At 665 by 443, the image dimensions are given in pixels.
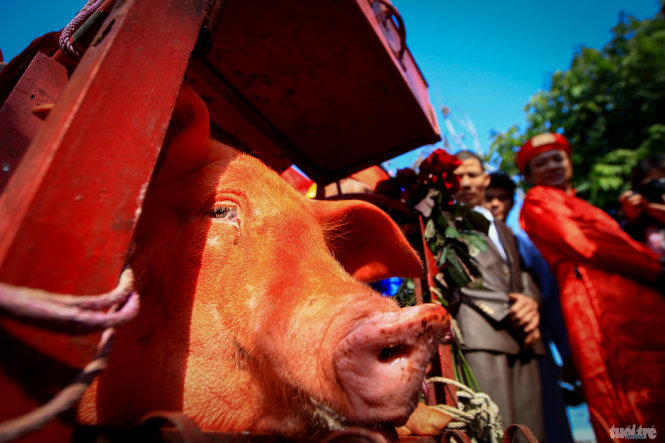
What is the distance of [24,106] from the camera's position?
1.43m

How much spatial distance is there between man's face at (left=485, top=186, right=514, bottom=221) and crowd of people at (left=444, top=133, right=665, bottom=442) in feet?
5.29

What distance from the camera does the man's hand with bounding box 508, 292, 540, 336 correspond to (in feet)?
9.20

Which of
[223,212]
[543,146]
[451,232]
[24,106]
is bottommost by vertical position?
[223,212]

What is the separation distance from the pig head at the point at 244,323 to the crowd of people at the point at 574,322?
5.73 ft

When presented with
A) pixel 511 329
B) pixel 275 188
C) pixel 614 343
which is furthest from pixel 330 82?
pixel 614 343

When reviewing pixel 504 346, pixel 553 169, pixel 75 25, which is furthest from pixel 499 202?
pixel 75 25

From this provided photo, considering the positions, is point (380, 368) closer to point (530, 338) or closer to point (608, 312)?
point (530, 338)

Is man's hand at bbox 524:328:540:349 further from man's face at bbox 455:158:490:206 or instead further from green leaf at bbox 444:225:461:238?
man's face at bbox 455:158:490:206

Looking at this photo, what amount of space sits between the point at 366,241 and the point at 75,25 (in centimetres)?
163

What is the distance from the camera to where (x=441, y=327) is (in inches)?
32.8

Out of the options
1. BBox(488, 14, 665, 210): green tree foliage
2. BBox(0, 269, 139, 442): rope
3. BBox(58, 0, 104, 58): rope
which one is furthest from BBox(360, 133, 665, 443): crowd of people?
BBox(488, 14, 665, 210): green tree foliage

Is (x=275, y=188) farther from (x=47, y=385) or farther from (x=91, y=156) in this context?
(x=47, y=385)

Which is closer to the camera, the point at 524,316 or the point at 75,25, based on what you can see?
the point at 75,25

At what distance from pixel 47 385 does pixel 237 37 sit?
169cm
